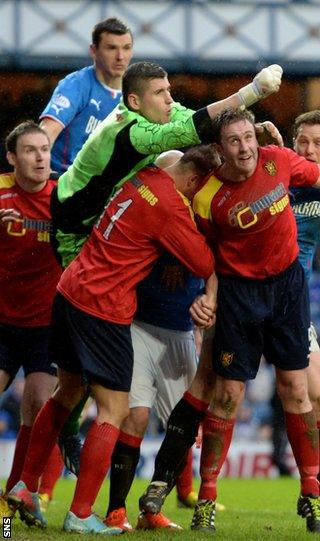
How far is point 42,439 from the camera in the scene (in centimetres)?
739

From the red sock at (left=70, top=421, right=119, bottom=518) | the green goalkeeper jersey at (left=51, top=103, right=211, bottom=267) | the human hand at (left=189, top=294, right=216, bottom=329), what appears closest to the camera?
the green goalkeeper jersey at (left=51, top=103, right=211, bottom=267)

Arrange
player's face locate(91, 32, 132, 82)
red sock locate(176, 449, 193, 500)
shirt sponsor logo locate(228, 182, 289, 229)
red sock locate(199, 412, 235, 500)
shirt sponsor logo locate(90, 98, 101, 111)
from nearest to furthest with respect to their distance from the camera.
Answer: shirt sponsor logo locate(228, 182, 289, 229), red sock locate(199, 412, 235, 500), player's face locate(91, 32, 132, 82), shirt sponsor logo locate(90, 98, 101, 111), red sock locate(176, 449, 193, 500)

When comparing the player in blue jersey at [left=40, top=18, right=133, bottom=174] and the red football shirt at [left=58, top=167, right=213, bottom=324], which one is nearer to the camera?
the red football shirt at [left=58, top=167, right=213, bottom=324]

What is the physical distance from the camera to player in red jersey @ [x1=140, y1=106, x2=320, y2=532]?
715cm

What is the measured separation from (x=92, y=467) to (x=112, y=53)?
10.2 feet

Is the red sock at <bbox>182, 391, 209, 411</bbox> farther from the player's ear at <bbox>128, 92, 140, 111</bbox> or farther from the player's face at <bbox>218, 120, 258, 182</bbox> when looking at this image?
the player's ear at <bbox>128, 92, 140, 111</bbox>

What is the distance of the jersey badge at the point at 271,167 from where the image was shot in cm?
721

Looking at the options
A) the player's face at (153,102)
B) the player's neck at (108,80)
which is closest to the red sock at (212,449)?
the player's face at (153,102)

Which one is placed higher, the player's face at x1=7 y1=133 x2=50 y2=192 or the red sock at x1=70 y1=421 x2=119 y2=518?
the player's face at x1=7 y1=133 x2=50 y2=192

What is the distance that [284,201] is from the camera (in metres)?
7.23

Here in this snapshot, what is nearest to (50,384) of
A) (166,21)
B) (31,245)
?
(31,245)

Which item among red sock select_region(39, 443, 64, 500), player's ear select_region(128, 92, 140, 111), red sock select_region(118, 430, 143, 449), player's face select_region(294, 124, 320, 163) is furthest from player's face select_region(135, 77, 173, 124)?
red sock select_region(39, 443, 64, 500)

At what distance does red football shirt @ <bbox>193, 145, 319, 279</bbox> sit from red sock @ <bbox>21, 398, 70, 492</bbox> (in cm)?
121
